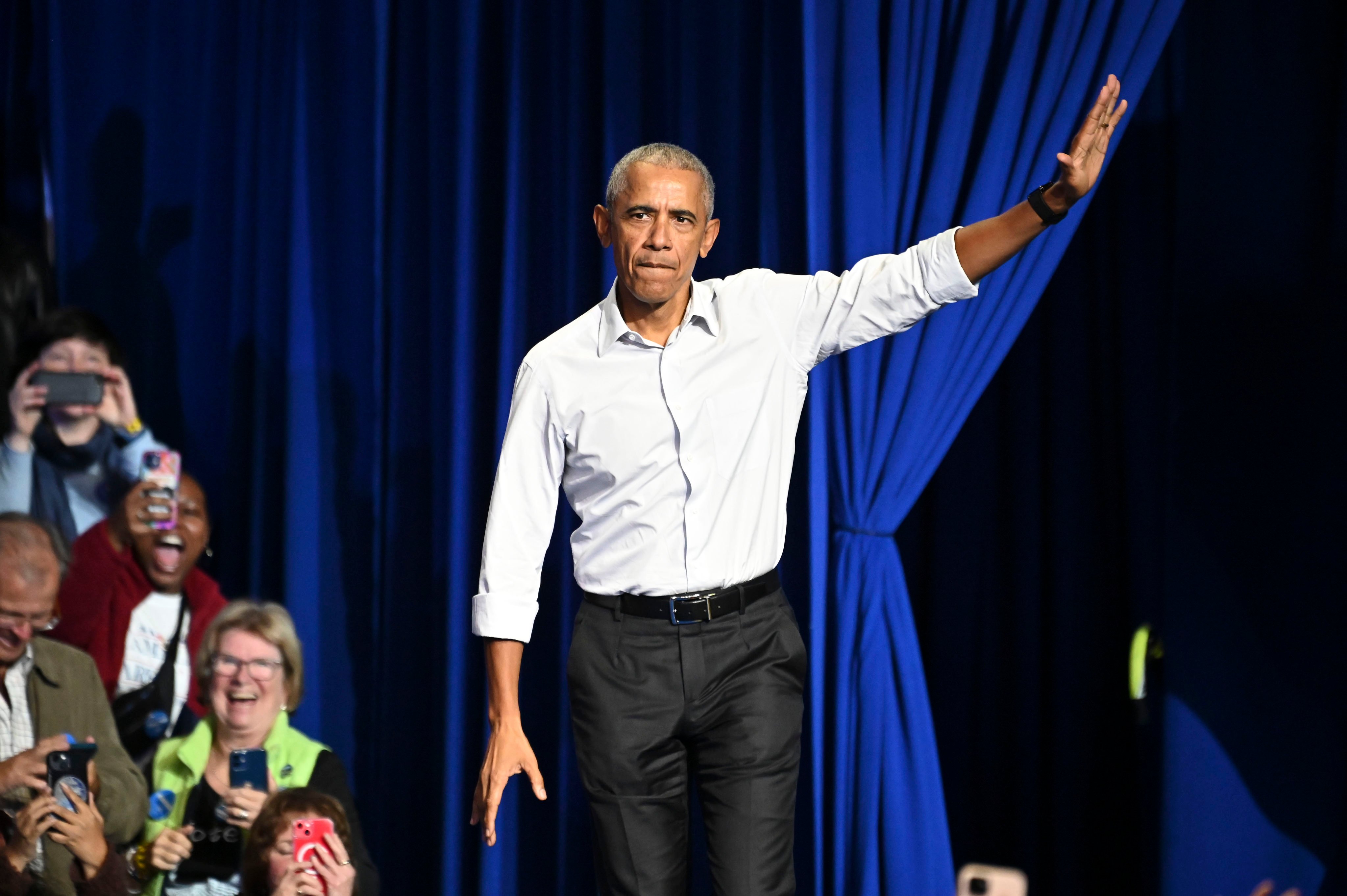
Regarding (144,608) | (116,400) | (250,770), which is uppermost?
(116,400)

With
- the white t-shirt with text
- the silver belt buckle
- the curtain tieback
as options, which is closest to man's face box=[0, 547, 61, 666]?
the white t-shirt with text

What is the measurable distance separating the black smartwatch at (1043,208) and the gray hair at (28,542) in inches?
92.9

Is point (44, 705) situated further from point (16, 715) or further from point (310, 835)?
point (310, 835)

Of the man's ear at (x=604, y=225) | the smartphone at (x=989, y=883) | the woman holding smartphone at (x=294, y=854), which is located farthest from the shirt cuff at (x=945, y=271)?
the woman holding smartphone at (x=294, y=854)

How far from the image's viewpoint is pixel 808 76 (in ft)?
8.26

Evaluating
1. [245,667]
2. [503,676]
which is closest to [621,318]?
[503,676]

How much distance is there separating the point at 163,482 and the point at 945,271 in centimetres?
202

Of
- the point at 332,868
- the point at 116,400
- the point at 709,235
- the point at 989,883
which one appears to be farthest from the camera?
the point at 116,400

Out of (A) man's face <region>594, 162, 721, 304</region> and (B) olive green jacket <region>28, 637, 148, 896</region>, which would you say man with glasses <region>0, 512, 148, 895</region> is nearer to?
(B) olive green jacket <region>28, 637, 148, 896</region>

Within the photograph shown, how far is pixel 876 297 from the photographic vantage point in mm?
1956

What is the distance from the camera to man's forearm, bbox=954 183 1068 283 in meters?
1.81

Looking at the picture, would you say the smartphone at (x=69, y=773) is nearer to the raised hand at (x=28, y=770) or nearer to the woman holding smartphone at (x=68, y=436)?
the raised hand at (x=28, y=770)

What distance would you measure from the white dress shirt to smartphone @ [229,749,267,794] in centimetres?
103

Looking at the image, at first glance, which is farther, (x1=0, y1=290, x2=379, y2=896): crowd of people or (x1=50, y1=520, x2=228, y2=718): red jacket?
(x1=50, y1=520, x2=228, y2=718): red jacket
